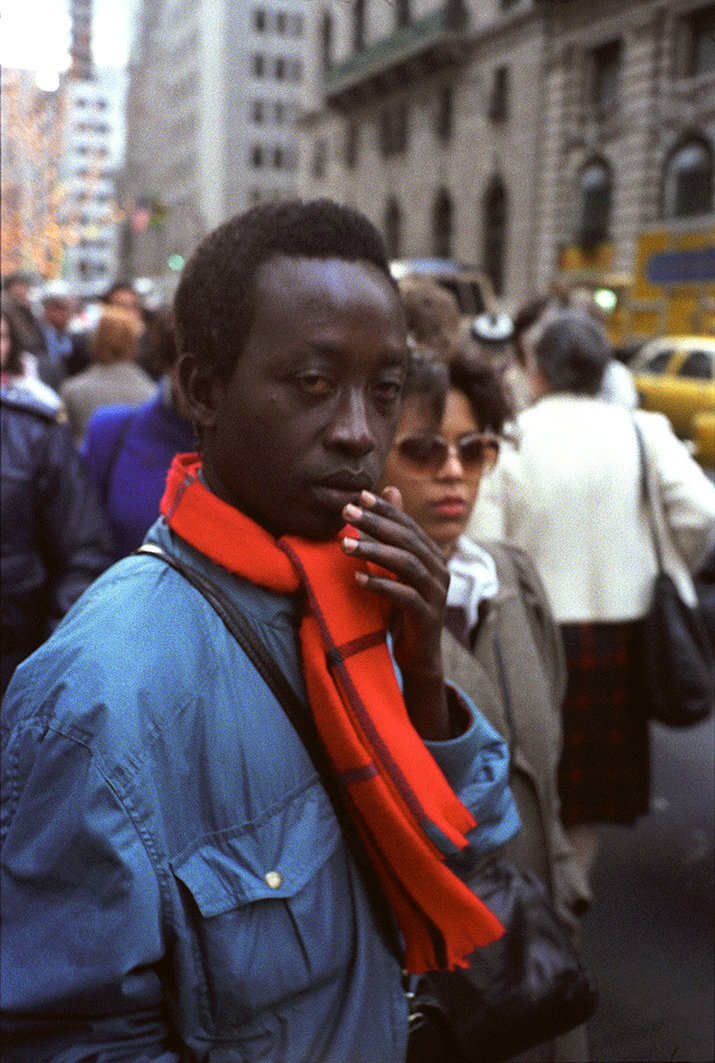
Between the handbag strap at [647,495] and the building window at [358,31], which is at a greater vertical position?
the building window at [358,31]

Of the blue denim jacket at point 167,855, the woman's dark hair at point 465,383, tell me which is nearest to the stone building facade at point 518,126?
the woman's dark hair at point 465,383

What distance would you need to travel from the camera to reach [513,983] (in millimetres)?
1784

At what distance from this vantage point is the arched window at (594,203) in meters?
25.6

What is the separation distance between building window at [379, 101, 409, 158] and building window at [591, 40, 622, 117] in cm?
1011

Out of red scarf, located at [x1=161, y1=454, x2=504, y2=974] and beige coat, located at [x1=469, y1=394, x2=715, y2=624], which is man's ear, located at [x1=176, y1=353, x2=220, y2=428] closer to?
red scarf, located at [x1=161, y1=454, x2=504, y2=974]

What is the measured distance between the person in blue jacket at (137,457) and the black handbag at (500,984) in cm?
208

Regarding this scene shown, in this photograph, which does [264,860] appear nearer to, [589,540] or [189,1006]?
[189,1006]

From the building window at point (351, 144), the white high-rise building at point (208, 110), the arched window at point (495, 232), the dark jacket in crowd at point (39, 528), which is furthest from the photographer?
the white high-rise building at point (208, 110)

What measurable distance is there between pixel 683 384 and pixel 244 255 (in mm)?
7441

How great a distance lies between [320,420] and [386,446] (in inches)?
4.7

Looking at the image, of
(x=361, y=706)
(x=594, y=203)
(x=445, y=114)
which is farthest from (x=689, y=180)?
(x=361, y=706)

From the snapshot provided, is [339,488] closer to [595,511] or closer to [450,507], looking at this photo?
[450,507]

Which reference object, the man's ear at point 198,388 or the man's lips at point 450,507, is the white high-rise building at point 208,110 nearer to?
the man's lips at point 450,507

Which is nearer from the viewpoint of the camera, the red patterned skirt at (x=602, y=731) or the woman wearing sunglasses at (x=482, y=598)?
the woman wearing sunglasses at (x=482, y=598)
